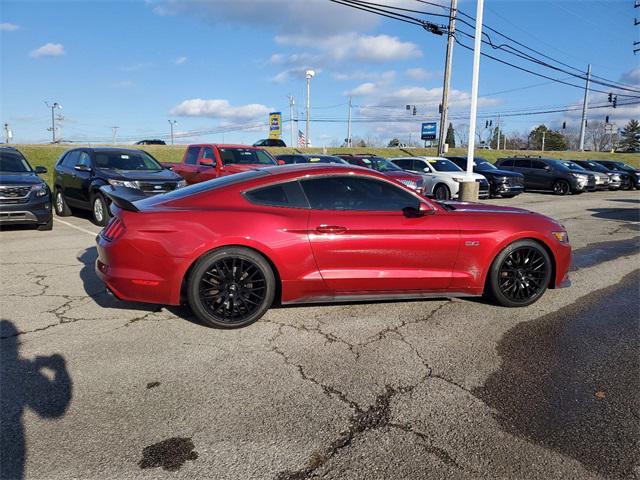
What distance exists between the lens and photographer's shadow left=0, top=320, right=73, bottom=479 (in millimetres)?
2484

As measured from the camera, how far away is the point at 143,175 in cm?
984

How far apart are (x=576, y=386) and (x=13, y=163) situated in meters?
11.0

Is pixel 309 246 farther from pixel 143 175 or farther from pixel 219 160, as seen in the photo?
pixel 219 160

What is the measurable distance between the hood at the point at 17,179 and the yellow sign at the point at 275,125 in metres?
47.1

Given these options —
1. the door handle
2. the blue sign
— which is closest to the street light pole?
the door handle

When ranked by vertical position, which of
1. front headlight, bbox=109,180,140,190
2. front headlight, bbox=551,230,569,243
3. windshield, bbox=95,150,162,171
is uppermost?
windshield, bbox=95,150,162,171

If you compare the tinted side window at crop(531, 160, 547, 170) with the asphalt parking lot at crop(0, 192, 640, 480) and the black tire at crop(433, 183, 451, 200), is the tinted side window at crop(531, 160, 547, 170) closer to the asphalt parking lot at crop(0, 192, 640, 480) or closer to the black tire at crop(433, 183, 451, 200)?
the black tire at crop(433, 183, 451, 200)

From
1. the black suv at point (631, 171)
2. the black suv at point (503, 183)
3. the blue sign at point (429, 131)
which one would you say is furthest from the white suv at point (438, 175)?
the blue sign at point (429, 131)

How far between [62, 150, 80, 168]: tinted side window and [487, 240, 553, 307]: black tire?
965 cm

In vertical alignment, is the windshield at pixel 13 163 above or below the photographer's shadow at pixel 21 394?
above

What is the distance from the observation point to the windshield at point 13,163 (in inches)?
386

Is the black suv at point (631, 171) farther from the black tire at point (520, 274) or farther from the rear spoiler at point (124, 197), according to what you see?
the rear spoiler at point (124, 197)

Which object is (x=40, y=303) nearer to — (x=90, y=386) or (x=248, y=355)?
(x=90, y=386)

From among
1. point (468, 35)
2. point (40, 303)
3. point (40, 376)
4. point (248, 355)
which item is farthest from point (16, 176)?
point (468, 35)
